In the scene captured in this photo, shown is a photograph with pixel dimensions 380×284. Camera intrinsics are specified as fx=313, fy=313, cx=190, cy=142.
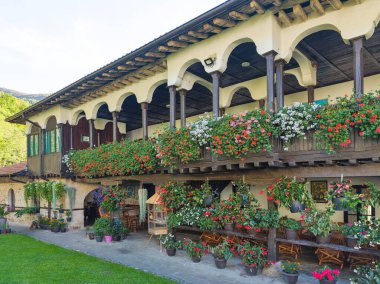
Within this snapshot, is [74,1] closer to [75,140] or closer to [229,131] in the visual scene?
[75,140]

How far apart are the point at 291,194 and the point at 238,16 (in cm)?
441

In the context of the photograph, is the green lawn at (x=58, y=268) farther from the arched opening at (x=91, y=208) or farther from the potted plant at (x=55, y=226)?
the arched opening at (x=91, y=208)

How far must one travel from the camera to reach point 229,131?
7.31m

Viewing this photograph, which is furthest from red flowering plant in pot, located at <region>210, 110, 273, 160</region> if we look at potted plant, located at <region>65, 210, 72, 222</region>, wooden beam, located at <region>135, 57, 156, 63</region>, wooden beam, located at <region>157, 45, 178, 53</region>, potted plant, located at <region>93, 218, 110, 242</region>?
potted plant, located at <region>65, 210, 72, 222</region>

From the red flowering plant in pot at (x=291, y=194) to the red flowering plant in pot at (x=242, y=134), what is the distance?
101 centimetres

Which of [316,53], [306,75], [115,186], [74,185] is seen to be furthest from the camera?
[74,185]

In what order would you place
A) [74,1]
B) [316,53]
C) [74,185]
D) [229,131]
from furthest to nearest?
[74,1] → [74,185] → [316,53] → [229,131]

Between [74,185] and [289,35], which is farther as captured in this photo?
[74,185]

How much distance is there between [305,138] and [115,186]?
8.31 metres

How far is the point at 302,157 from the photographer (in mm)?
6766

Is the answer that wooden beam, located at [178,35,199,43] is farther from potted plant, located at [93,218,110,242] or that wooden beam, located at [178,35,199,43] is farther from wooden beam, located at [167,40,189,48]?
potted plant, located at [93,218,110,242]

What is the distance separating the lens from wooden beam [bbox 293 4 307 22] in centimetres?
696

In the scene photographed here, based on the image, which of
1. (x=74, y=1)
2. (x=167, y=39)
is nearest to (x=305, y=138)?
(x=167, y=39)

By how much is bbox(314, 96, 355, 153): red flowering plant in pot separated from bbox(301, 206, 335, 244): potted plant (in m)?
1.49
